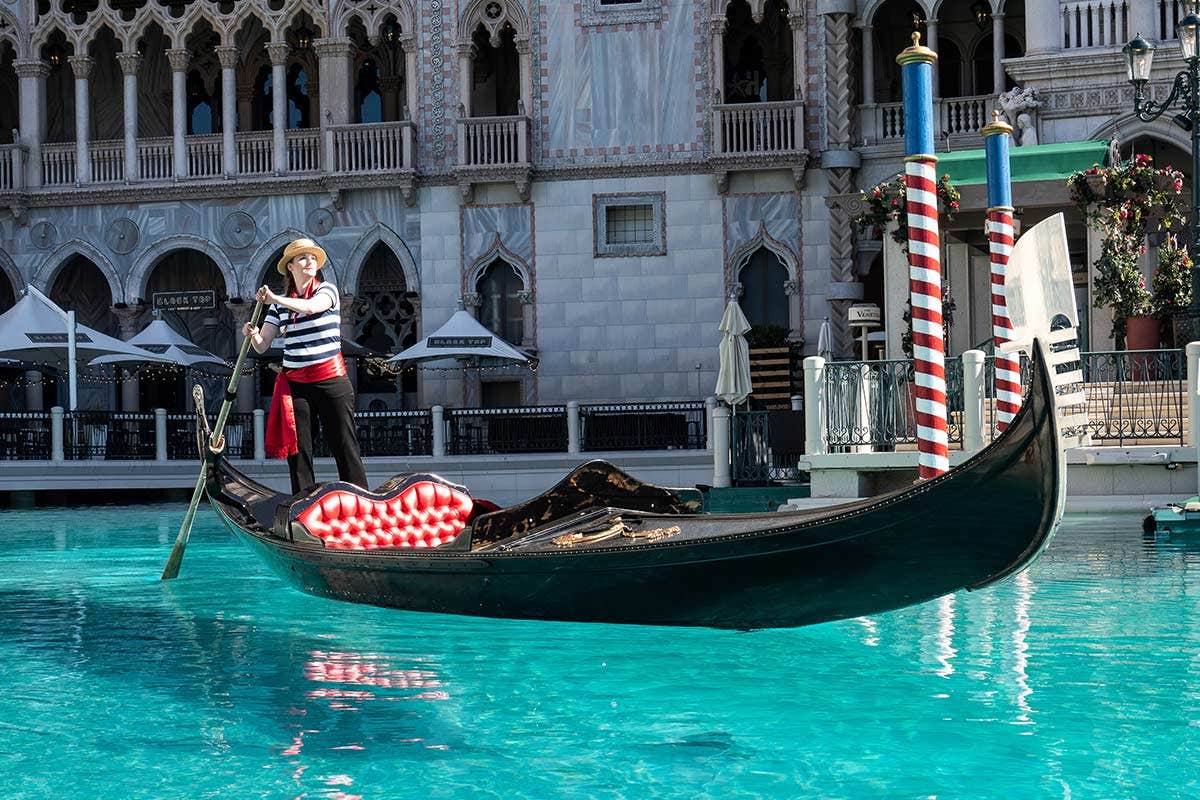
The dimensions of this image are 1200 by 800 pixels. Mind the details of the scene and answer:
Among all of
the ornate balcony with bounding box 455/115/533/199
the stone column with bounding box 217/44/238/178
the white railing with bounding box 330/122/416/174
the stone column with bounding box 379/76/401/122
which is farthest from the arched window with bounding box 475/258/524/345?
the stone column with bounding box 217/44/238/178

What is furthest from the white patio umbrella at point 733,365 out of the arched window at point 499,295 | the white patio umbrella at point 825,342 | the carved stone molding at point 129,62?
the carved stone molding at point 129,62

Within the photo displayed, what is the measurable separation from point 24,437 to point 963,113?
12.4 metres

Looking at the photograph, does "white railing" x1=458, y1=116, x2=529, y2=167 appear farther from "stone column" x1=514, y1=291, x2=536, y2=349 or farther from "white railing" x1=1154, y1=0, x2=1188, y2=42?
"white railing" x1=1154, y1=0, x2=1188, y2=42

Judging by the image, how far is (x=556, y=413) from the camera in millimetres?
18719

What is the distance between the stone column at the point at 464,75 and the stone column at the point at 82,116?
540cm

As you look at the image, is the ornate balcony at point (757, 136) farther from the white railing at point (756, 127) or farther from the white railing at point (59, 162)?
the white railing at point (59, 162)

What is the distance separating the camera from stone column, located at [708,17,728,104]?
792 inches

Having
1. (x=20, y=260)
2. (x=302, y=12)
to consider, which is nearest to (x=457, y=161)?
(x=302, y=12)

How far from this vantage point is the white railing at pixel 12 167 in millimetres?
21703

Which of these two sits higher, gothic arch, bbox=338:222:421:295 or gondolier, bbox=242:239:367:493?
gothic arch, bbox=338:222:421:295

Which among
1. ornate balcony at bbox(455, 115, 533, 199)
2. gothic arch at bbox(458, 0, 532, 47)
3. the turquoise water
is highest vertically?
gothic arch at bbox(458, 0, 532, 47)

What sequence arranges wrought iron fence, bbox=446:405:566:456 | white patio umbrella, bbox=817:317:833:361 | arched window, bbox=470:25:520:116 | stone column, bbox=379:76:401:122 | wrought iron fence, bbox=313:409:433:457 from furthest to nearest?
stone column, bbox=379:76:401:122, arched window, bbox=470:25:520:116, wrought iron fence, bbox=313:409:433:457, wrought iron fence, bbox=446:405:566:456, white patio umbrella, bbox=817:317:833:361

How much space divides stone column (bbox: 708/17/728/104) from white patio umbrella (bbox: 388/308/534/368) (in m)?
4.44

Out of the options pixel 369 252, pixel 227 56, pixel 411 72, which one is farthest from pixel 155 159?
pixel 411 72
